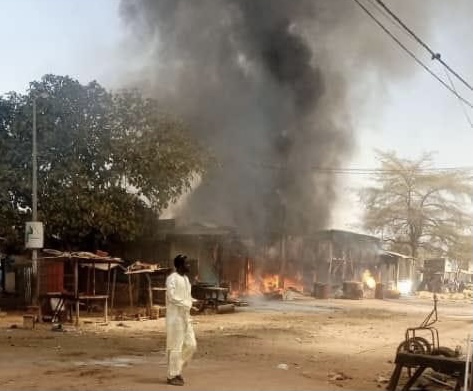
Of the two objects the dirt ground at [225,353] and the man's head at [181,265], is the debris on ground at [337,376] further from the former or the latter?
→ the man's head at [181,265]

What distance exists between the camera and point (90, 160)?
1994 centimetres

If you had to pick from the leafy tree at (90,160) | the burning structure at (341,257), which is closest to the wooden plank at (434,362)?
the leafy tree at (90,160)

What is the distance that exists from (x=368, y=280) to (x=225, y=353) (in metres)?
23.6

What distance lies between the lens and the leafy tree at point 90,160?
18984 millimetres

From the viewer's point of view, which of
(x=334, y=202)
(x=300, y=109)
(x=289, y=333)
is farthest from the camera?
(x=334, y=202)

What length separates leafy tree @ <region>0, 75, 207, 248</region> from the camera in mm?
18984

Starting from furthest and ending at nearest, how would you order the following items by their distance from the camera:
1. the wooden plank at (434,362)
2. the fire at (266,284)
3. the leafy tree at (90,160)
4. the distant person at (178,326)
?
1. the fire at (266,284)
2. the leafy tree at (90,160)
3. the distant person at (178,326)
4. the wooden plank at (434,362)

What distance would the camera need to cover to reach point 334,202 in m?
34.5

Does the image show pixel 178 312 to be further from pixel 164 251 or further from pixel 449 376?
pixel 164 251

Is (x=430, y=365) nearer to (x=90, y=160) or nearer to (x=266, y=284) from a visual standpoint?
(x=90, y=160)

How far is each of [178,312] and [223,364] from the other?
6.74ft

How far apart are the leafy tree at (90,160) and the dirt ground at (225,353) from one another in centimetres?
344

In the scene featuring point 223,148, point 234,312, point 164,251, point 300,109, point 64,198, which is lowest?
point 234,312

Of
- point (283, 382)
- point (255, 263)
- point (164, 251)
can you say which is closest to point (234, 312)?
point (164, 251)
